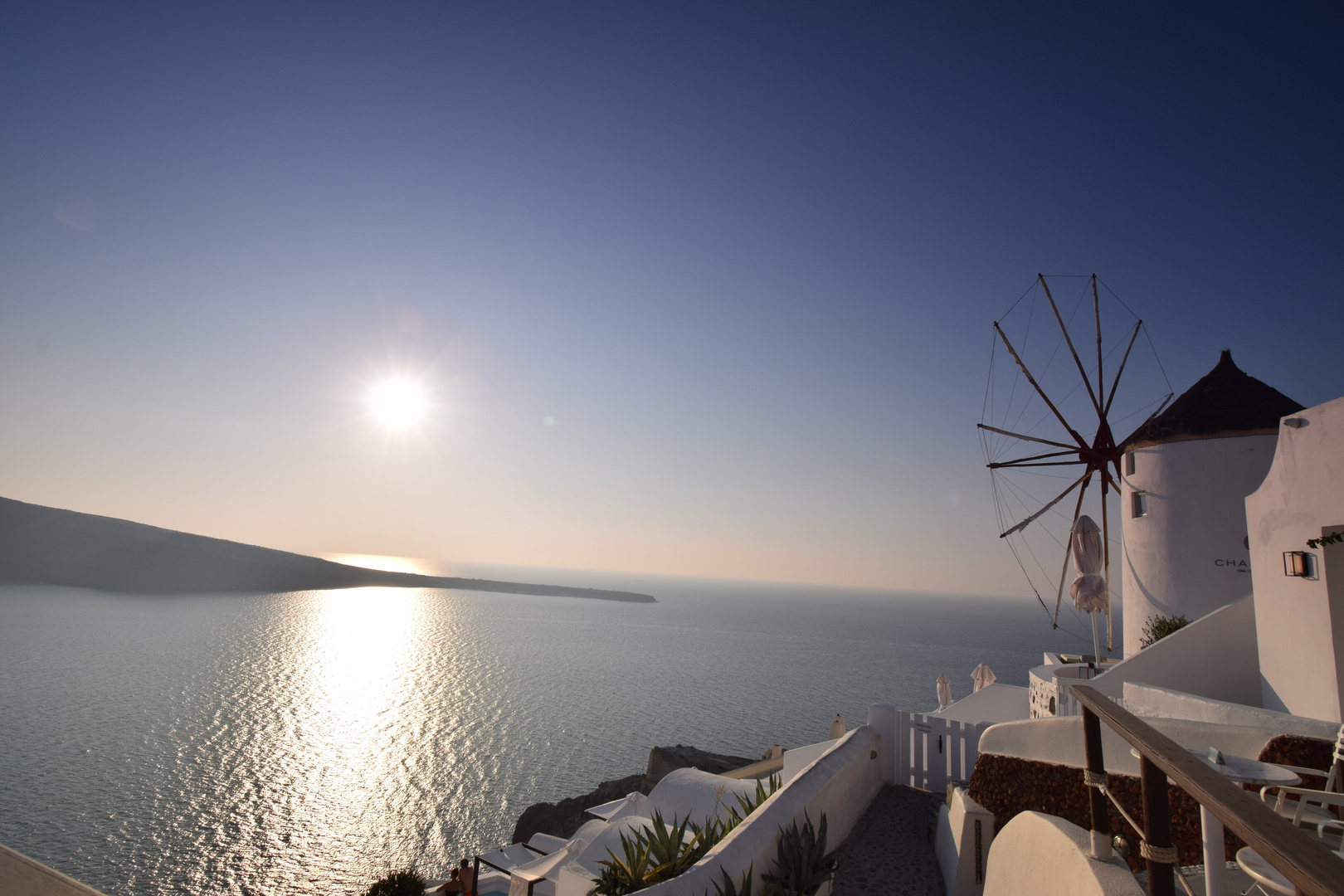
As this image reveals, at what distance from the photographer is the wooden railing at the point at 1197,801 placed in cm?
114

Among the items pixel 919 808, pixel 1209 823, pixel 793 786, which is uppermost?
pixel 1209 823

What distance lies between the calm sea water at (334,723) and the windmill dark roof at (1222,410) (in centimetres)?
3291

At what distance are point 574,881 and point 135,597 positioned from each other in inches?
6472

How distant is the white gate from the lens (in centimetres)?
938

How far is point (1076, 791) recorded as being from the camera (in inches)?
275

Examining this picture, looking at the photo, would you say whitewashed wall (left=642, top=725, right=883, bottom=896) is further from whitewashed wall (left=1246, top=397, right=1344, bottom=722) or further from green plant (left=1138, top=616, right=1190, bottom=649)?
green plant (left=1138, top=616, right=1190, bottom=649)

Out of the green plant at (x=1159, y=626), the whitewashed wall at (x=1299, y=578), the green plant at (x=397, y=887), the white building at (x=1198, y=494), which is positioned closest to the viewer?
the whitewashed wall at (x=1299, y=578)

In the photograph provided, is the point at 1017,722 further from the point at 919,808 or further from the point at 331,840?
the point at 331,840

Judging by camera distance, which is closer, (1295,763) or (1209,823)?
(1209,823)

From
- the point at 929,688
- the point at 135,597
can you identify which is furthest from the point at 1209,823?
the point at 135,597

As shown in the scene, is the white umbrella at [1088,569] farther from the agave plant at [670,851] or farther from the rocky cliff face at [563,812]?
the rocky cliff face at [563,812]

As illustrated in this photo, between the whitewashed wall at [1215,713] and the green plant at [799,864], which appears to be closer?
the green plant at [799,864]

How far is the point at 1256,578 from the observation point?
1001cm

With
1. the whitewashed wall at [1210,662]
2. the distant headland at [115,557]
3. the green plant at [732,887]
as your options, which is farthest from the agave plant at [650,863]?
the distant headland at [115,557]
